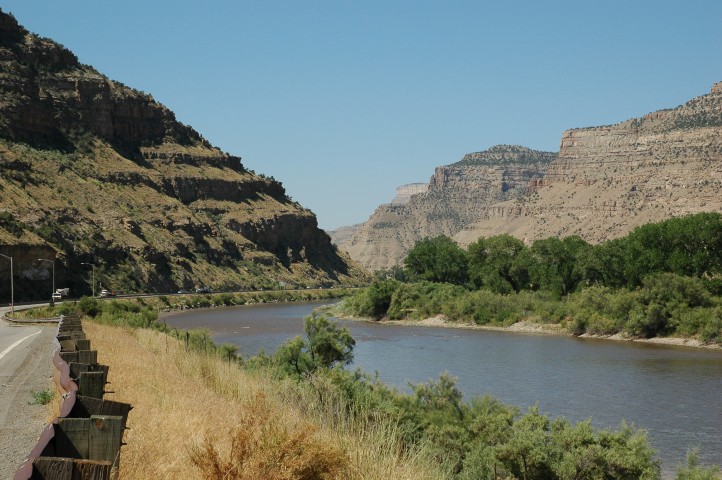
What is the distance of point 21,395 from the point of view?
520 inches

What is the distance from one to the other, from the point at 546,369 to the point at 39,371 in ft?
104

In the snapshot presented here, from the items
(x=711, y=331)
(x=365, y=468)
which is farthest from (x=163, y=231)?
(x=365, y=468)

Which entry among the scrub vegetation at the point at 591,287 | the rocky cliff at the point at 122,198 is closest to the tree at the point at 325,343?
the scrub vegetation at the point at 591,287

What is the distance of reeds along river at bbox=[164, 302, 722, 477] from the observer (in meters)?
29.6

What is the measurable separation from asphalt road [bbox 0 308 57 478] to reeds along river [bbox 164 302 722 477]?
1054 centimetres


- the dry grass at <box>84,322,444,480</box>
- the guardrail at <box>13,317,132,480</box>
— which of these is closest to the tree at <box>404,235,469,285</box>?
the dry grass at <box>84,322,444,480</box>

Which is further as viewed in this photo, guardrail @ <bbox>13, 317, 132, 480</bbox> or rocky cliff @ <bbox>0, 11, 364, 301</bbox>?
rocky cliff @ <bbox>0, 11, 364, 301</bbox>

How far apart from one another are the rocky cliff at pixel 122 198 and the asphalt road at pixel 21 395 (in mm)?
58272

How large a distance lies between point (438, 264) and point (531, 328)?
127 ft

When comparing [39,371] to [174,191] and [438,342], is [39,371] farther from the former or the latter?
[174,191]

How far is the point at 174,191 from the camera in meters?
146

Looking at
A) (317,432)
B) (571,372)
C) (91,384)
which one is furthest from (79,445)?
(571,372)

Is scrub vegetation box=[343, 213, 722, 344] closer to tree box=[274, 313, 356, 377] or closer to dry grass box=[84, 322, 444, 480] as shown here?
tree box=[274, 313, 356, 377]

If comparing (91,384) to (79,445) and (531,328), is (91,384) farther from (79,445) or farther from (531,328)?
(531,328)
